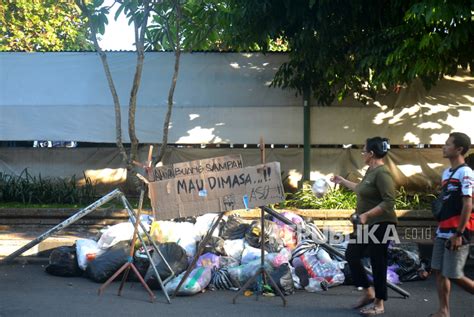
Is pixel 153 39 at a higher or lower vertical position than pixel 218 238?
higher

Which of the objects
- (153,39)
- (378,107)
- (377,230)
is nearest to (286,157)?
(378,107)

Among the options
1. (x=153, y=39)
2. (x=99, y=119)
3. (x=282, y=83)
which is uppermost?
(x=153, y=39)

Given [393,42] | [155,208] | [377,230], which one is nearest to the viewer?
[377,230]

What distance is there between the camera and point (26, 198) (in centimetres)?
1082

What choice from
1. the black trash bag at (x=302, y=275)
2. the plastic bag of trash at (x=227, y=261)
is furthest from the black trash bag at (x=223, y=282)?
the black trash bag at (x=302, y=275)

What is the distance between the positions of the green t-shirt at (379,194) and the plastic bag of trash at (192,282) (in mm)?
2016

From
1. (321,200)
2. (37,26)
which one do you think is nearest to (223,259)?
(321,200)

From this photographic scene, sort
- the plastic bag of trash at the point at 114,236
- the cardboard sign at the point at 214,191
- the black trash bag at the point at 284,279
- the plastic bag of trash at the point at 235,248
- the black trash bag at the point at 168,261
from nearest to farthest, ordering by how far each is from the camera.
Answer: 1. the cardboard sign at the point at 214,191
2. the black trash bag at the point at 284,279
3. the black trash bag at the point at 168,261
4. the plastic bag of trash at the point at 235,248
5. the plastic bag of trash at the point at 114,236

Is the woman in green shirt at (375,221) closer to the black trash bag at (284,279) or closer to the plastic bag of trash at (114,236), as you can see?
the black trash bag at (284,279)

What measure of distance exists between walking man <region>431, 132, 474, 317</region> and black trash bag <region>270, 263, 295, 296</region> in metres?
1.71

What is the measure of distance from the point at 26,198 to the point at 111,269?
15.3 feet

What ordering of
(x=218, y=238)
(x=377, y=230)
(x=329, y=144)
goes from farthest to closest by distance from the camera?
(x=329, y=144) < (x=218, y=238) < (x=377, y=230)

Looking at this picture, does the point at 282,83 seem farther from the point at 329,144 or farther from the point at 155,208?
the point at 155,208

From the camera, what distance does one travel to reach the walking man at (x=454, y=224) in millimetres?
5004
